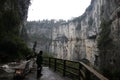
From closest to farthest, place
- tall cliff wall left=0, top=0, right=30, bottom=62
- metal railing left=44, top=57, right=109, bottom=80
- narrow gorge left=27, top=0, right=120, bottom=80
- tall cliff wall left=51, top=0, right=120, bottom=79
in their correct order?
metal railing left=44, top=57, right=109, bottom=80, tall cliff wall left=0, top=0, right=30, bottom=62, narrow gorge left=27, top=0, right=120, bottom=80, tall cliff wall left=51, top=0, right=120, bottom=79

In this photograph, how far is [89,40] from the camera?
51.6 metres

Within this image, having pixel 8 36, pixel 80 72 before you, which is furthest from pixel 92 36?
pixel 80 72

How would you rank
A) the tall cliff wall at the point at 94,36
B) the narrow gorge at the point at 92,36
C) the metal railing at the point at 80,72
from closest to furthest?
the metal railing at the point at 80,72 < the narrow gorge at the point at 92,36 < the tall cliff wall at the point at 94,36

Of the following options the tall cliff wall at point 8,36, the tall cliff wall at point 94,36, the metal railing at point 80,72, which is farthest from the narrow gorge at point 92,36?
the metal railing at point 80,72

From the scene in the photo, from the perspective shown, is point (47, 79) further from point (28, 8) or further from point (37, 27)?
point (37, 27)

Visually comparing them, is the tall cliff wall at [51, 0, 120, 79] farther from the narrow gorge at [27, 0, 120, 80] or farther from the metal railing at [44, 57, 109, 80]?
the metal railing at [44, 57, 109, 80]

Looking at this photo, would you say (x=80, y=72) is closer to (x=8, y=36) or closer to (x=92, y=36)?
(x=8, y=36)

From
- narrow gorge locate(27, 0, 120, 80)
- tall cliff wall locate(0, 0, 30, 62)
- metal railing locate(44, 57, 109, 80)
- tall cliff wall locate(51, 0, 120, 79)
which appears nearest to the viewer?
metal railing locate(44, 57, 109, 80)

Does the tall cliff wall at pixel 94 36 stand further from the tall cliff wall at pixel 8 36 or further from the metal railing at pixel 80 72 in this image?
the metal railing at pixel 80 72

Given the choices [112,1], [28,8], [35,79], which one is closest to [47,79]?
[35,79]

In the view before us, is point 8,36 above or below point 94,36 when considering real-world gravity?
below

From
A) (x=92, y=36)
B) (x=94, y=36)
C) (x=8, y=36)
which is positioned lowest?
(x=8, y=36)

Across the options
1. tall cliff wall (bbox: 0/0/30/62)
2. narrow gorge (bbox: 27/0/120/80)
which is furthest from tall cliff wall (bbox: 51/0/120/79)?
tall cliff wall (bbox: 0/0/30/62)

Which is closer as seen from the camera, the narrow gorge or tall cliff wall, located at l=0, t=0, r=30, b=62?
tall cliff wall, located at l=0, t=0, r=30, b=62
